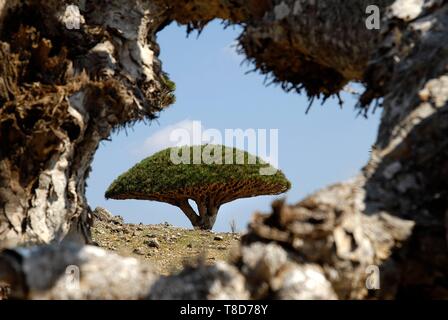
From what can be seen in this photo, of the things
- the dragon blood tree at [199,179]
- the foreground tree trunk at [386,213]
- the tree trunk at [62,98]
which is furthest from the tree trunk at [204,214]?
the foreground tree trunk at [386,213]

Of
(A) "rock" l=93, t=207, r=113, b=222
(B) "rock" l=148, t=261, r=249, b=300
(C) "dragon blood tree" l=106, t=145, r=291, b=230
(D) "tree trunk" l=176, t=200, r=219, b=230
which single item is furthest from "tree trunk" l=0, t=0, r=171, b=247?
(D) "tree trunk" l=176, t=200, r=219, b=230

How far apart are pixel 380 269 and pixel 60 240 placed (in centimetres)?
397

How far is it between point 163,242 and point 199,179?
8.64m

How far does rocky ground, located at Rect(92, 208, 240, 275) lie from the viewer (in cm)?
A: 1627

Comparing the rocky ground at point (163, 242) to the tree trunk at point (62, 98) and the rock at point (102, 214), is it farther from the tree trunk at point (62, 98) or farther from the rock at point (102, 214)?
the tree trunk at point (62, 98)

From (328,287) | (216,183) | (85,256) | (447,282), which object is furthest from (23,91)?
(216,183)

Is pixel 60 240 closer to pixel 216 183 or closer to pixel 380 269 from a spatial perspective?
pixel 380 269

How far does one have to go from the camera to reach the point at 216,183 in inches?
1042

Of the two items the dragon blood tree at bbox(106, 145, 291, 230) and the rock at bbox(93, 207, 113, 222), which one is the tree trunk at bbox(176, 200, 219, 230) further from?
the rock at bbox(93, 207, 113, 222)

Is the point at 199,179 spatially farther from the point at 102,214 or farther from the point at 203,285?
the point at 203,285

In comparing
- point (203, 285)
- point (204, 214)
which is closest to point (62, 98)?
point (203, 285)

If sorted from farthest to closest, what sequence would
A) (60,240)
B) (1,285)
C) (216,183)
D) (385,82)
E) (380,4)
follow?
(216,183) < (60,240) < (1,285) < (380,4) < (385,82)

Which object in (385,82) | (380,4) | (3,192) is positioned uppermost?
(380,4)

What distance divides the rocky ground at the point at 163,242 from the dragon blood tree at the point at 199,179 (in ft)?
19.0
